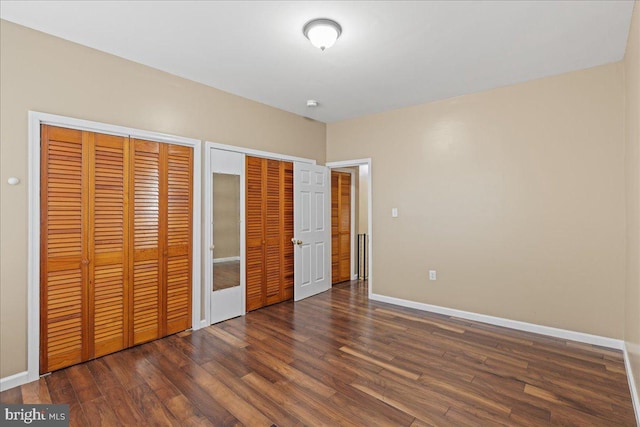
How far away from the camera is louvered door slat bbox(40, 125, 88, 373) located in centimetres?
246

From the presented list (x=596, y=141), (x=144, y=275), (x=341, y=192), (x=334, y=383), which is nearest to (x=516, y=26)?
(x=596, y=141)

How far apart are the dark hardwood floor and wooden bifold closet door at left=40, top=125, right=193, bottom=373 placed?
0.78ft

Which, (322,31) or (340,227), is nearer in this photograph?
(322,31)

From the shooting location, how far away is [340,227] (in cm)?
554

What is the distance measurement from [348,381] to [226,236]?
215cm

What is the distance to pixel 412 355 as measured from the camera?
2807mm

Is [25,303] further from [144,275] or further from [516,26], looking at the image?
[516,26]

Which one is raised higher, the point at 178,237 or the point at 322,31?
the point at 322,31

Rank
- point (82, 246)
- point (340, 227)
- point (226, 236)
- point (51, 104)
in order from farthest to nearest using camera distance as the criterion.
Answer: point (340, 227) → point (226, 236) → point (82, 246) → point (51, 104)

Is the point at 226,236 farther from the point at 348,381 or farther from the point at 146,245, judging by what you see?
the point at 348,381

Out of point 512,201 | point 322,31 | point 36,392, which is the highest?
point 322,31

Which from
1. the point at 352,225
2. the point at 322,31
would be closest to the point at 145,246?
the point at 322,31

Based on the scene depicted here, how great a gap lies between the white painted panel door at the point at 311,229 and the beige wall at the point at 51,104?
57.9 inches

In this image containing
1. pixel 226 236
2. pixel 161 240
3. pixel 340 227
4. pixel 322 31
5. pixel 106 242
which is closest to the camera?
pixel 322 31
